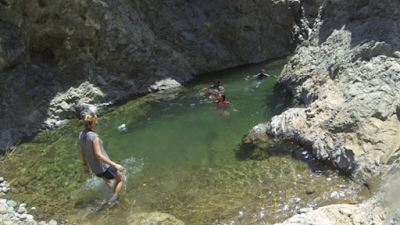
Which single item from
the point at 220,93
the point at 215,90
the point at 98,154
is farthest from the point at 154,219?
the point at 215,90

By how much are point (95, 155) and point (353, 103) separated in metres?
5.65

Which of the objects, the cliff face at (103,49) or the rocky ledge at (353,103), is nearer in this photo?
the rocky ledge at (353,103)

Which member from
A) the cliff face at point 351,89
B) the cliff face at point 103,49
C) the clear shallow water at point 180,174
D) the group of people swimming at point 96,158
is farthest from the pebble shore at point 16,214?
the cliff face at point 351,89

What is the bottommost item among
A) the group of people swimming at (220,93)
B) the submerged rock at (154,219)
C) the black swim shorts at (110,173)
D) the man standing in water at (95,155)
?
the submerged rock at (154,219)

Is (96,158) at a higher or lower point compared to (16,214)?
higher

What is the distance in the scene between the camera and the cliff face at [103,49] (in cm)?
1127

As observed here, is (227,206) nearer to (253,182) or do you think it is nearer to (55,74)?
(253,182)

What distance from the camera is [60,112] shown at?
38.5 feet

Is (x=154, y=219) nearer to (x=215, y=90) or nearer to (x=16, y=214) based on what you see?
(x=16, y=214)

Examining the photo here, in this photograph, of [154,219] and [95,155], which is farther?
[95,155]

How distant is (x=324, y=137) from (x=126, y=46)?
9.35m

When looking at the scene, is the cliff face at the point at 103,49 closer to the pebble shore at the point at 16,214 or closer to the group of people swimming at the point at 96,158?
the pebble shore at the point at 16,214

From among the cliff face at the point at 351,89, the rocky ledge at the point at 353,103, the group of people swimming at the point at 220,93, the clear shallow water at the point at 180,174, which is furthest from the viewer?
the group of people swimming at the point at 220,93

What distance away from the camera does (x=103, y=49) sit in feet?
44.3
